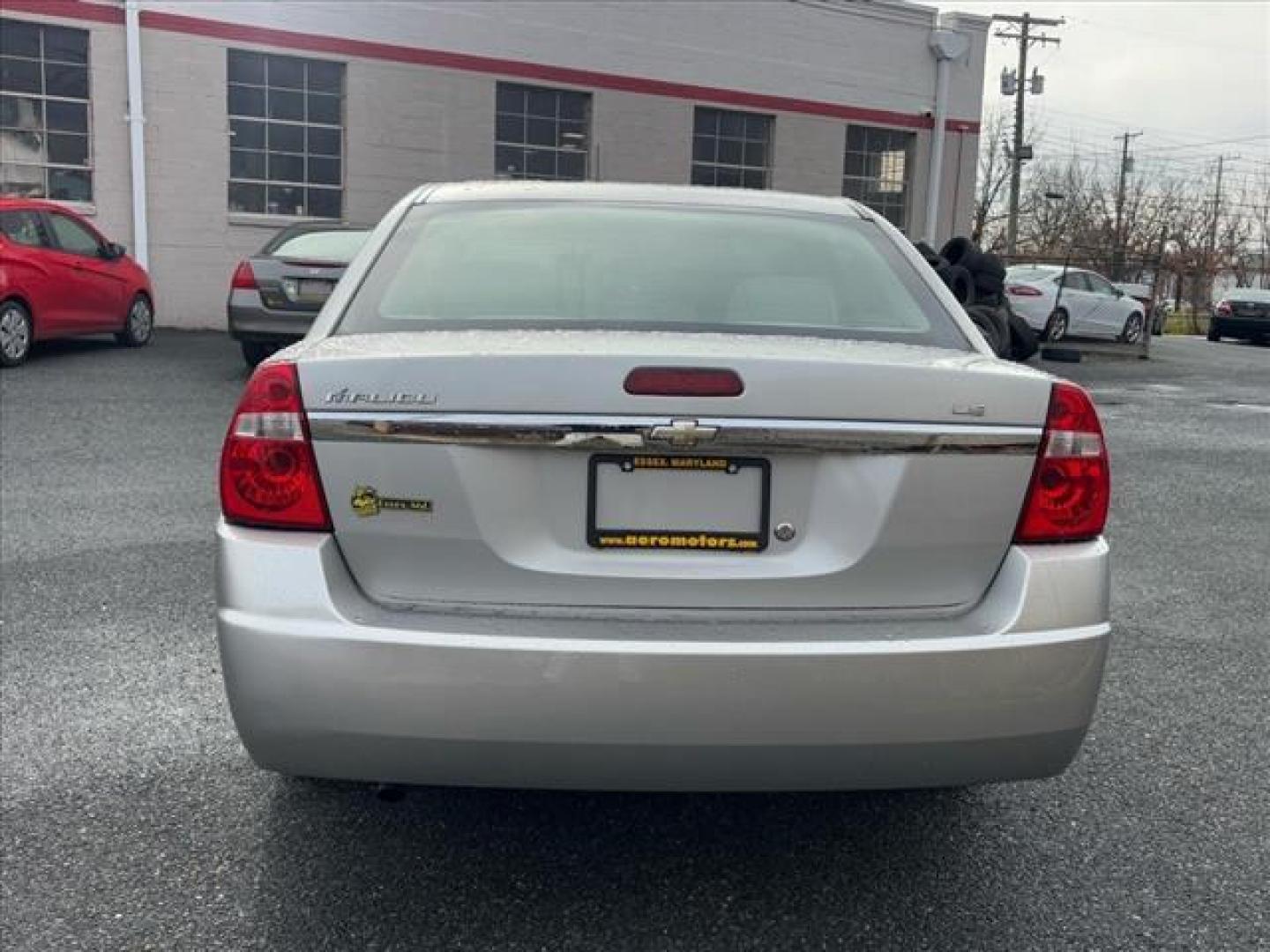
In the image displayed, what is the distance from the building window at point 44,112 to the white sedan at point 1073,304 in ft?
46.0

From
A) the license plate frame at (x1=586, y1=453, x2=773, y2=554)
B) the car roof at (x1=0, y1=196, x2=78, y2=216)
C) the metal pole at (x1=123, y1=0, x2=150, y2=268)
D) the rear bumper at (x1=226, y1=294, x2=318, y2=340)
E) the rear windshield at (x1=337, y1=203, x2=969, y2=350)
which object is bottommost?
the rear bumper at (x1=226, y1=294, x2=318, y2=340)

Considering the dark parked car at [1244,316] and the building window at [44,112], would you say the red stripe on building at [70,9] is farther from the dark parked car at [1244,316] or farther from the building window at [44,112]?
the dark parked car at [1244,316]

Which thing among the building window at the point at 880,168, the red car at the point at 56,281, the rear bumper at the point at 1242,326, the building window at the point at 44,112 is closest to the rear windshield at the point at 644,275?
the red car at the point at 56,281

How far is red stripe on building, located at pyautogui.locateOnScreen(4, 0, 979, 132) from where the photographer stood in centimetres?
1608

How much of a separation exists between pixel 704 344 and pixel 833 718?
80cm

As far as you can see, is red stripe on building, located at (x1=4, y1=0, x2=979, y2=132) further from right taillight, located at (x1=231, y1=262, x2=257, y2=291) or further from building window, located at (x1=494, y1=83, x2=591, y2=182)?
right taillight, located at (x1=231, y1=262, x2=257, y2=291)

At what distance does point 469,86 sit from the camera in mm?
18469

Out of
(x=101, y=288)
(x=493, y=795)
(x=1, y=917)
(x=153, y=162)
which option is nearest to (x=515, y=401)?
(x=493, y=795)

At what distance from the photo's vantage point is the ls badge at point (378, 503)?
2443 millimetres

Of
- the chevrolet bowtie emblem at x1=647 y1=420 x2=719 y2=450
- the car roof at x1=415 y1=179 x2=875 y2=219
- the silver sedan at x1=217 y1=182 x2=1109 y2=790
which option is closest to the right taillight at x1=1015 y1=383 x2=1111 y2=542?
→ the silver sedan at x1=217 y1=182 x2=1109 y2=790

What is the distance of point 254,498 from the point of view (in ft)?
8.33

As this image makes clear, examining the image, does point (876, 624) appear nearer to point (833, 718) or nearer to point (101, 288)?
point (833, 718)

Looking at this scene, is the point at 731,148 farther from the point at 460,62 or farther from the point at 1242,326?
the point at 1242,326

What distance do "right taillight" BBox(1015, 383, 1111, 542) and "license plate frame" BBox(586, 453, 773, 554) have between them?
54cm
